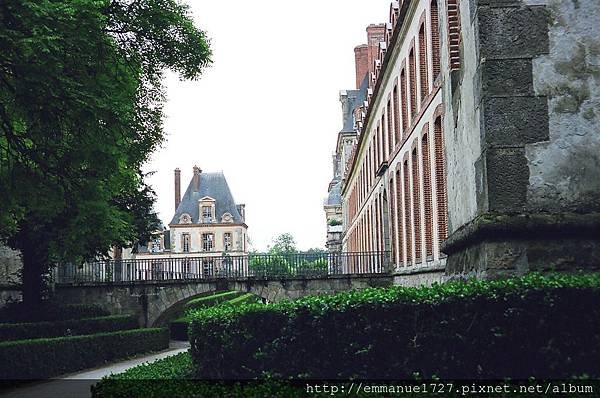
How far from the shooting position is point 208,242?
8256 cm

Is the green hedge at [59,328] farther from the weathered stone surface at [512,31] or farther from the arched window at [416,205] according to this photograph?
the weathered stone surface at [512,31]

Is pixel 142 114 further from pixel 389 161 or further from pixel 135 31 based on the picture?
pixel 389 161

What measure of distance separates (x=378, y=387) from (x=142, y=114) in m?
21.7

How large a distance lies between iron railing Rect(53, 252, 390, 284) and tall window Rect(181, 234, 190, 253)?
165 feet

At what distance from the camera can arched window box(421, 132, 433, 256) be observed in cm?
1875

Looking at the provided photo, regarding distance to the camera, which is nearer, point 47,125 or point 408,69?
point 47,125

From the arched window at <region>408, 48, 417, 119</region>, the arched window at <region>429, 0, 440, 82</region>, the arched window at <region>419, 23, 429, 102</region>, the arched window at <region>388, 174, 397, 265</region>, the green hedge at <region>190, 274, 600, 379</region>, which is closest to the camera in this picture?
the green hedge at <region>190, 274, 600, 379</region>

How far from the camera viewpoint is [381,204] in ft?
95.1

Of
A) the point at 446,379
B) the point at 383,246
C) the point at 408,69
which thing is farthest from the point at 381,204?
the point at 446,379

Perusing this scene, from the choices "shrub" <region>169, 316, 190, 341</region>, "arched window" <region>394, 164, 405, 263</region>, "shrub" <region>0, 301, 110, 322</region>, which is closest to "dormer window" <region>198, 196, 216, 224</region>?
"shrub" <region>169, 316, 190, 341</region>

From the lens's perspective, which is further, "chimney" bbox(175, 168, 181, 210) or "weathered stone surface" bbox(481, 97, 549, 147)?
"chimney" bbox(175, 168, 181, 210)

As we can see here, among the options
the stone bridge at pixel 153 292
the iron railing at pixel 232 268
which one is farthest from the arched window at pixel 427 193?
the stone bridge at pixel 153 292

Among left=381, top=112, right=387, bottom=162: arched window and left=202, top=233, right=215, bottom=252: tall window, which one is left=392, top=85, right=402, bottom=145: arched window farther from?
left=202, top=233, right=215, bottom=252: tall window

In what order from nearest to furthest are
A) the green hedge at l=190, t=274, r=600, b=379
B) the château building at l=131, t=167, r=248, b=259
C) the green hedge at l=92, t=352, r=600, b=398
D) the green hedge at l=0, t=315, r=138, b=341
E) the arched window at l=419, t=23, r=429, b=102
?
the green hedge at l=92, t=352, r=600, b=398 → the green hedge at l=190, t=274, r=600, b=379 → the arched window at l=419, t=23, r=429, b=102 → the green hedge at l=0, t=315, r=138, b=341 → the château building at l=131, t=167, r=248, b=259
